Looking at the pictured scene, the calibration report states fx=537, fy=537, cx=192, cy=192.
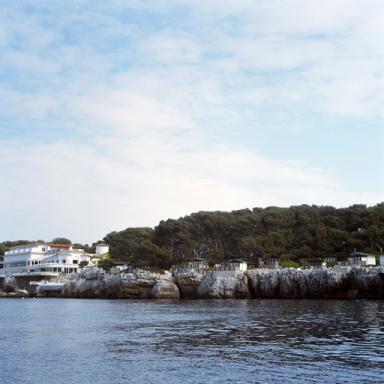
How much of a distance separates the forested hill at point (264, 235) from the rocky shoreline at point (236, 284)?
13.3 meters

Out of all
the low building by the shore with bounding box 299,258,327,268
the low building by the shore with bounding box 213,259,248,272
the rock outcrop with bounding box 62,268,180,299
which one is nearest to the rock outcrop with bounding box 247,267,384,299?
the low building by the shore with bounding box 213,259,248,272

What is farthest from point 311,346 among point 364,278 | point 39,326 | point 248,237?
point 248,237

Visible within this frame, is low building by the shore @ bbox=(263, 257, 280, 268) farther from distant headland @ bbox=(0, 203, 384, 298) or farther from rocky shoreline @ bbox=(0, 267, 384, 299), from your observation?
rocky shoreline @ bbox=(0, 267, 384, 299)

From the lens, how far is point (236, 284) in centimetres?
8769

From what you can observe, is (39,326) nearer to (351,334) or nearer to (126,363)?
(126,363)

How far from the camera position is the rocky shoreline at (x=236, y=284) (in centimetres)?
7725

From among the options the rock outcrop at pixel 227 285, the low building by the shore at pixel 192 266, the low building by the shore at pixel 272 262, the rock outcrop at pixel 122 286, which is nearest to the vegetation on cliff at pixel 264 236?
the low building by the shore at pixel 272 262

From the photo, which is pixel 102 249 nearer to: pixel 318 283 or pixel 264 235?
pixel 264 235

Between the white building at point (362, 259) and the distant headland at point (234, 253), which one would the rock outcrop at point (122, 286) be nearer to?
the distant headland at point (234, 253)

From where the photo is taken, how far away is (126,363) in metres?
26.3

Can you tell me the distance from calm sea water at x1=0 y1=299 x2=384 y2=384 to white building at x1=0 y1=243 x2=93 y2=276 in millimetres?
84547

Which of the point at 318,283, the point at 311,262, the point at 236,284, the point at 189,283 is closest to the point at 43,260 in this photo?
the point at 189,283

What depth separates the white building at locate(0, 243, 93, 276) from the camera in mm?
130188

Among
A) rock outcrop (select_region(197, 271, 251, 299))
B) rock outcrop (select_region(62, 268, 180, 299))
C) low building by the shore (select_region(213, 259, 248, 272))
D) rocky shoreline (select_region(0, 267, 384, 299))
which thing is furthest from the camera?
rock outcrop (select_region(62, 268, 180, 299))
